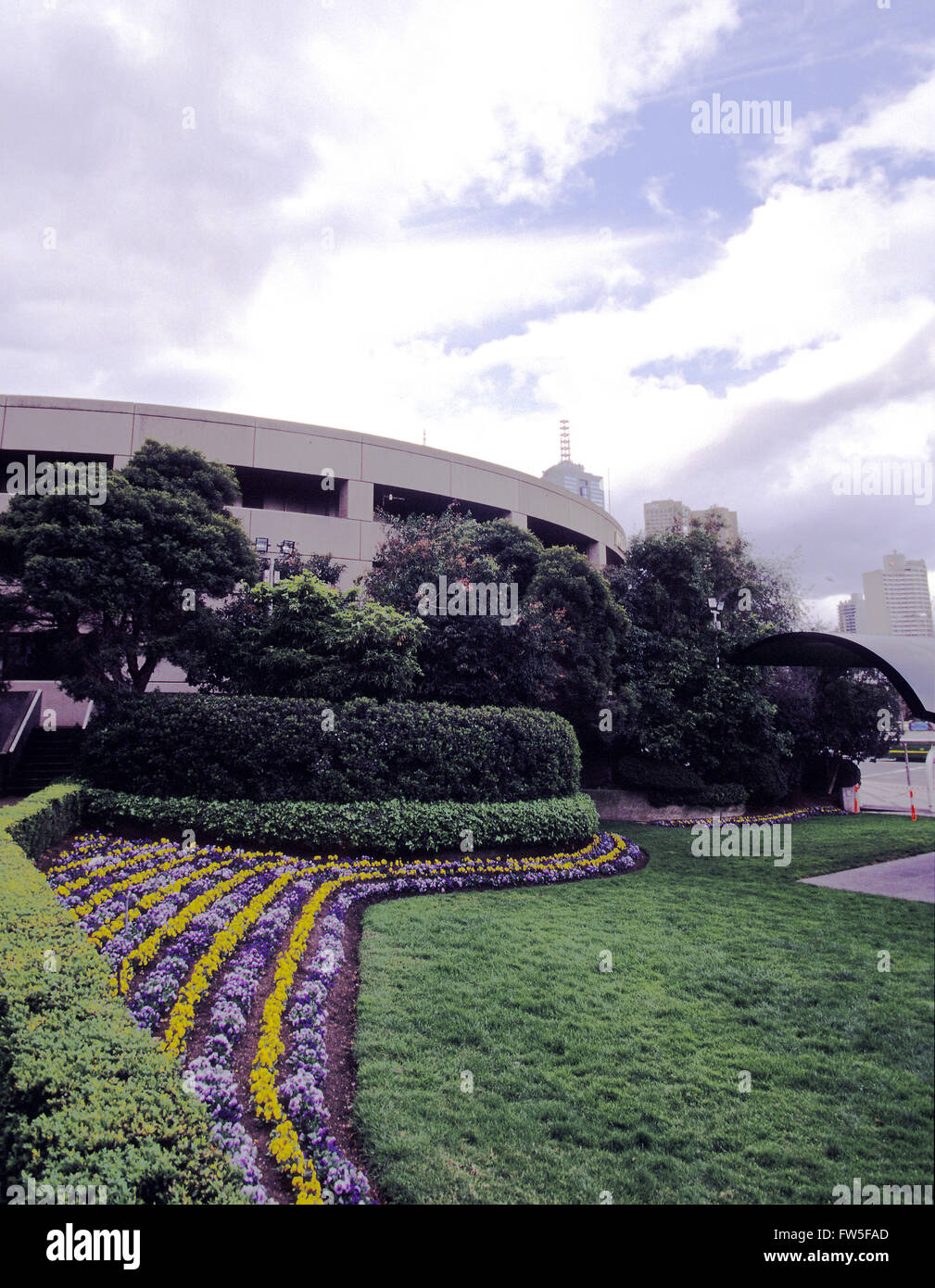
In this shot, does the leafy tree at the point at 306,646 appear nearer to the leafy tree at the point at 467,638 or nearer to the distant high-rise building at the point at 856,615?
the leafy tree at the point at 467,638

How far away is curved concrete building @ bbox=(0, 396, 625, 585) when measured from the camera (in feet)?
56.6

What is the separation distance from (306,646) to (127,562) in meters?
3.32

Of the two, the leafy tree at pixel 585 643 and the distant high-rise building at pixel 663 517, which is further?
the distant high-rise building at pixel 663 517

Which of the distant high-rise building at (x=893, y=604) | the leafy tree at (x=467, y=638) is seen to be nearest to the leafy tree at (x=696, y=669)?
the leafy tree at (x=467, y=638)

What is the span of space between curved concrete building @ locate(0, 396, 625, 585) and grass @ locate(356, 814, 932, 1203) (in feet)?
49.8

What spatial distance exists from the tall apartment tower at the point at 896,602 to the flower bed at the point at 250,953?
4.14m

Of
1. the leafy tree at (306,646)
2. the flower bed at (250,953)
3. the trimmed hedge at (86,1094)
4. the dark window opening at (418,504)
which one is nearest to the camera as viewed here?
the trimmed hedge at (86,1094)

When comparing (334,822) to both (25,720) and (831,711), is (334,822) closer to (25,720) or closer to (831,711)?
(25,720)

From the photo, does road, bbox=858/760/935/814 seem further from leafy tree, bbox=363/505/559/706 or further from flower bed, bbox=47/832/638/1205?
leafy tree, bbox=363/505/559/706

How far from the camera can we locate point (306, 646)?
10.9 m

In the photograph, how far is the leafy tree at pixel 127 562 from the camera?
10852 millimetres
